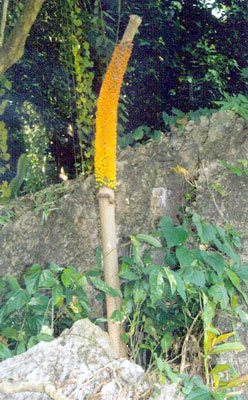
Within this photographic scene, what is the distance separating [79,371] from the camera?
1732mm

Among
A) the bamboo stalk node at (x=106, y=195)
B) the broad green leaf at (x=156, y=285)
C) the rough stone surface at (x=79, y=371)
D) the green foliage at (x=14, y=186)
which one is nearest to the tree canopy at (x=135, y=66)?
the green foliage at (x=14, y=186)

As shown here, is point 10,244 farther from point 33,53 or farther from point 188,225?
point 33,53

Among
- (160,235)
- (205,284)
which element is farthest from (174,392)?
(160,235)

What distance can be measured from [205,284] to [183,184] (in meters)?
0.56

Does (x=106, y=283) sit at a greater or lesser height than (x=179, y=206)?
lesser

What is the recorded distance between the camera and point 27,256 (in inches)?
96.3

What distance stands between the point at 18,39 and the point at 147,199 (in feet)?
3.46

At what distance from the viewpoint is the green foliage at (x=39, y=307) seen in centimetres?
198

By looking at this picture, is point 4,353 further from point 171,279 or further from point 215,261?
point 215,261

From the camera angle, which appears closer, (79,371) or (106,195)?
(79,371)

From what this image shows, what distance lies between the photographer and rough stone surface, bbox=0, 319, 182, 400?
1.67m

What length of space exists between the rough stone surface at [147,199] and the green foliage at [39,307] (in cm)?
26

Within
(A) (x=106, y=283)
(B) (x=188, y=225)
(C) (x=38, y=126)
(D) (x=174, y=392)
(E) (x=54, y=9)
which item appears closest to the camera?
(D) (x=174, y=392)

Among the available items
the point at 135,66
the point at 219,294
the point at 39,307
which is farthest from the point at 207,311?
the point at 135,66
